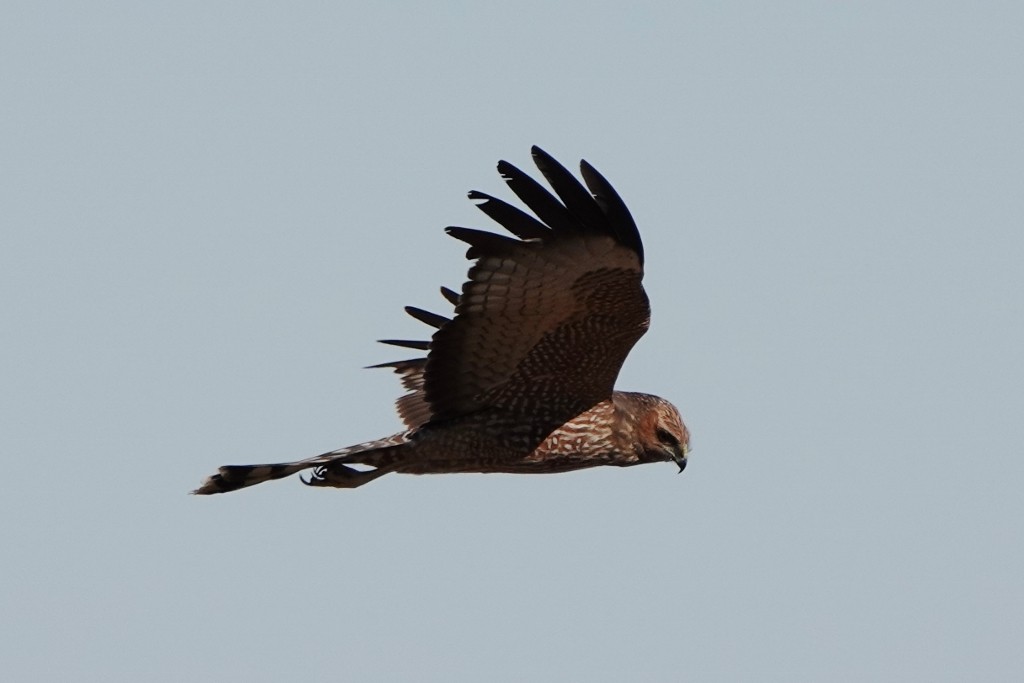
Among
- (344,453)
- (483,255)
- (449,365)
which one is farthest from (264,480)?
(483,255)

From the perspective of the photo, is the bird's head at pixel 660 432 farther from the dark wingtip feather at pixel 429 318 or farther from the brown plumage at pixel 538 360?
the dark wingtip feather at pixel 429 318

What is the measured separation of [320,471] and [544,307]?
201 cm

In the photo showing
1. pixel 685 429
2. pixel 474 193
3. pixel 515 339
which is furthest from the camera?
pixel 685 429

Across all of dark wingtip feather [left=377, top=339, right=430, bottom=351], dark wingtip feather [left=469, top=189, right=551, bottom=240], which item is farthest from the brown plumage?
dark wingtip feather [left=377, top=339, right=430, bottom=351]

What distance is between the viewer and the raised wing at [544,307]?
36.1ft

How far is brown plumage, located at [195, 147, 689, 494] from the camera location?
36.2 feet

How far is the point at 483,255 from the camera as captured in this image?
11.2 meters

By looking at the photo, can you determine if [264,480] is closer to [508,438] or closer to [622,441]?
[508,438]

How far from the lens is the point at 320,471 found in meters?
12.3

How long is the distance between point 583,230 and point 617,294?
0.60m

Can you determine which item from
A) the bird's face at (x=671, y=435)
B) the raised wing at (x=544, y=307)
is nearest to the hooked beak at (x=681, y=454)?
the bird's face at (x=671, y=435)

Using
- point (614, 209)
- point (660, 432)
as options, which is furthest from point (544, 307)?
point (660, 432)

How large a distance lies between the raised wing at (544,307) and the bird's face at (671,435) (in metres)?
0.46

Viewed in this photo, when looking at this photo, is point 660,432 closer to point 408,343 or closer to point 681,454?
point 681,454
